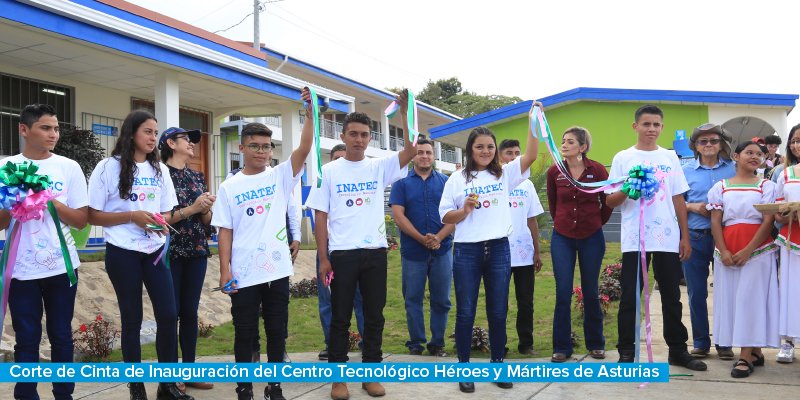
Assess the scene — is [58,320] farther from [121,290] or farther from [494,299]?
[494,299]

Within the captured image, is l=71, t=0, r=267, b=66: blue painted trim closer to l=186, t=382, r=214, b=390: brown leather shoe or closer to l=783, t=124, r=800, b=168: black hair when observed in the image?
l=186, t=382, r=214, b=390: brown leather shoe

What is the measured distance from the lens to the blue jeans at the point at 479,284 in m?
4.93

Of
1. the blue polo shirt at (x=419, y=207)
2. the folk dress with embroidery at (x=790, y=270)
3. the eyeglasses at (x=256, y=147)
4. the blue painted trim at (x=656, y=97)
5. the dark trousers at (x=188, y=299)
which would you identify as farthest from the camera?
the blue painted trim at (x=656, y=97)

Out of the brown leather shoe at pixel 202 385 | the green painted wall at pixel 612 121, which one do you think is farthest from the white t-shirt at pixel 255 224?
the green painted wall at pixel 612 121

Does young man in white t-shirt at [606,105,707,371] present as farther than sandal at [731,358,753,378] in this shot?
Yes

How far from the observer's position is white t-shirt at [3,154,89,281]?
3975 millimetres

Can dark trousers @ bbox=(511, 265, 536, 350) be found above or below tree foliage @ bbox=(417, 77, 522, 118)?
below

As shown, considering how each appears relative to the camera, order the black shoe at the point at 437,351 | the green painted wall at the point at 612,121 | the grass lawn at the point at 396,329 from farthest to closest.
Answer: the green painted wall at the point at 612,121, the grass lawn at the point at 396,329, the black shoe at the point at 437,351

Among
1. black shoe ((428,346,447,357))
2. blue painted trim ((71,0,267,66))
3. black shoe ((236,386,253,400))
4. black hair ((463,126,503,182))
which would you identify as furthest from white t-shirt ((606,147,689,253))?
blue painted trim ((71,0,267,66))

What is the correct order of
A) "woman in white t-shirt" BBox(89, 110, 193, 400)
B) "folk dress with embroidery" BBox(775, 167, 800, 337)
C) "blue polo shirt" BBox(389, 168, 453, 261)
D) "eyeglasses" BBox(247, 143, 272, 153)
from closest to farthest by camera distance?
1. "woman in white t-shirt" BBox(89, 110, 193, 400)
2. "eyeglasses" BBox(247, 143, 272, 153)
3. "folk dress with embroidery" BBox(775, 167, 800, 337)
4. "blue polo shirt" BBox(389, 168, 453, 261)

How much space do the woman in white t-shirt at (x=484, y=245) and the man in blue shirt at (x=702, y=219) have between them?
1.73 meters

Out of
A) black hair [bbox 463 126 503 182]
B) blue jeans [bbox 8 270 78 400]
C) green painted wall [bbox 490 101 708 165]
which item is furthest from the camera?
green painted wall [bbox 490 101 708 165]

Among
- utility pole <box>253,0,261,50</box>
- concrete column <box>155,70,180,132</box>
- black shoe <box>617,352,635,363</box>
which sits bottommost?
black shoe <box>617,352,635,363</box>

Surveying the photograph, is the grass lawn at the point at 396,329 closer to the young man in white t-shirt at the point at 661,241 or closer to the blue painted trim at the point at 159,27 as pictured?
the young man in white t-shirt at the point at 661,241
